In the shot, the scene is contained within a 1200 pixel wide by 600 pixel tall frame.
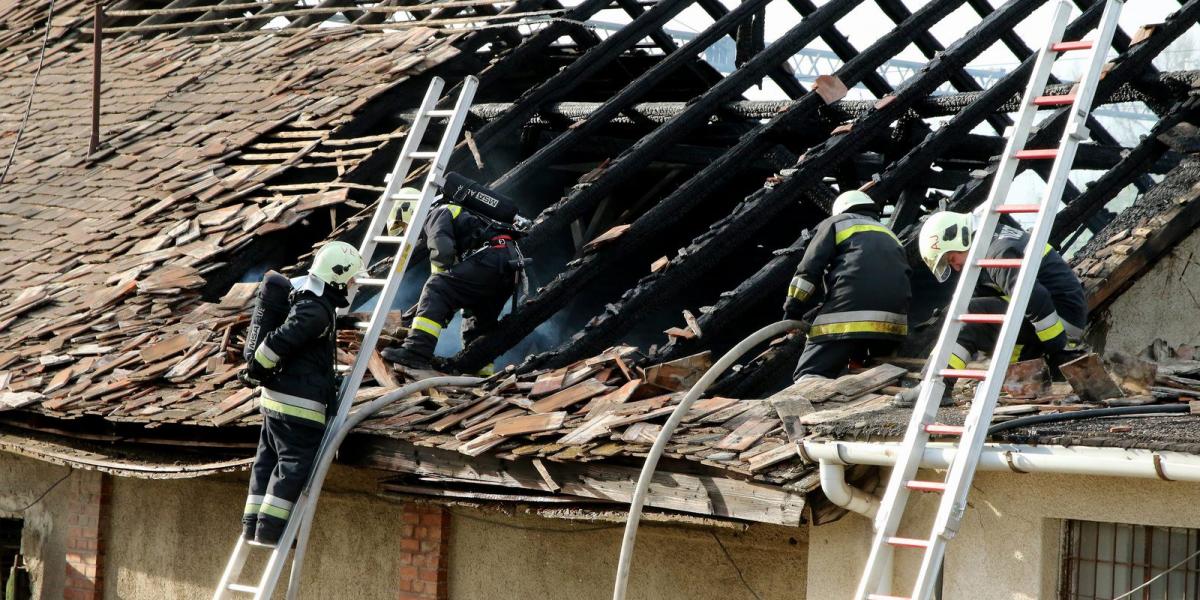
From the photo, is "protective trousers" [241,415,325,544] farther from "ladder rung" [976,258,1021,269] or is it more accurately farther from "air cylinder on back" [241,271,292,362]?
"ladder rung" [976,258,1021,269]

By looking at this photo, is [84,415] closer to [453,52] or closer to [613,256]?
[613,256]

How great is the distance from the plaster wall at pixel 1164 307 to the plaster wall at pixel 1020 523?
325cm

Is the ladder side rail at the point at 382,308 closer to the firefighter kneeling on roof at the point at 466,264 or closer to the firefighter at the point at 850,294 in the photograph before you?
the firefighter kneeling on roof at the point at 466,264

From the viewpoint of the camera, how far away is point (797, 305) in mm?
8094

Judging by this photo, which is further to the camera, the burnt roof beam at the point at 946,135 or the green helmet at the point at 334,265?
the burnt roof beam at the point at 946,135

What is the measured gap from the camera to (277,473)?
778 centimetres

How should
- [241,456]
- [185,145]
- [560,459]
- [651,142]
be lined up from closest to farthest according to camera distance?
1. [560,459]
2. [241,456]
3. [651,142]
4. [185,145]

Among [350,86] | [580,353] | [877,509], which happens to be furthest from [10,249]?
[877,509]

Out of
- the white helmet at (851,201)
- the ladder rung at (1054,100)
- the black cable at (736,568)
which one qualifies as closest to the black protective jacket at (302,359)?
the black cable at (736,568)

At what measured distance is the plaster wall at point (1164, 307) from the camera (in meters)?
9.15

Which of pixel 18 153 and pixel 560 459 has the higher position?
pixel 18 153

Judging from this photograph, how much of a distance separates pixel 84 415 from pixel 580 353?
10.0 feet

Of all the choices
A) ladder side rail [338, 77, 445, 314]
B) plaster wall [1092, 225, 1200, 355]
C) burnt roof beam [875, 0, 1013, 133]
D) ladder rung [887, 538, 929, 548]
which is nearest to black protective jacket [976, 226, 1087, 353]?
plaster wall [1092, 225, 1200, 355]

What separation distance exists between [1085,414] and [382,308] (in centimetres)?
392
